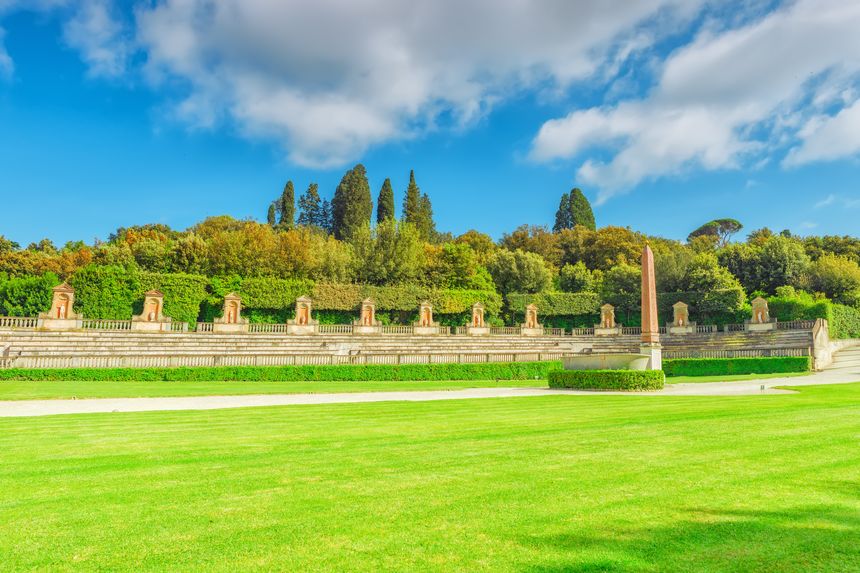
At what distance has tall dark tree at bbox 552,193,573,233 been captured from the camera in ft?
332

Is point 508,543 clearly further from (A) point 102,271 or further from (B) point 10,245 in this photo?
(B) point 10,245

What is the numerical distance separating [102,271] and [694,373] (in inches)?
1794

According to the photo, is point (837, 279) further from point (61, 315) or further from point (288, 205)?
point (288, 205)

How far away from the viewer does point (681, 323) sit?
50719mm

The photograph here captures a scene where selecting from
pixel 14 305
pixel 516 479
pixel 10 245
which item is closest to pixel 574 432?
pixel 516 479

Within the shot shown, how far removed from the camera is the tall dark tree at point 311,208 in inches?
4247

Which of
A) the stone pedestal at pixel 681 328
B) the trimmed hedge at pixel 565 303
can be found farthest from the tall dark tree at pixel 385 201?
the stone pedestal at pixel 681 328

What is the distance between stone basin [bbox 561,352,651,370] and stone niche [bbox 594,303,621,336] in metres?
25.9

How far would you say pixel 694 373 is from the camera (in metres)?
35.7

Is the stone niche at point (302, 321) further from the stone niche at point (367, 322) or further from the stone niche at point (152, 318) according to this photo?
the stone niche at point (152, 318)

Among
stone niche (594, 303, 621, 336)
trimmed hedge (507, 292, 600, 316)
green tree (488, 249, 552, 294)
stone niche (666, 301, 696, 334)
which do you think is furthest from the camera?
green tree (488, 249, 552, 294)

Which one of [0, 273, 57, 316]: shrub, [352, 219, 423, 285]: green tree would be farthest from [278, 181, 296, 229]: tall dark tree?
[0, 273, 57, 316]: shrub

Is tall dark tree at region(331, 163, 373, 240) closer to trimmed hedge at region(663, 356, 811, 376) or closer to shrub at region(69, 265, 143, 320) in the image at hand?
shrub at region(69, 265, 143, 320)

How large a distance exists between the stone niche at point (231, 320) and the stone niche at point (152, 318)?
12.4 feet
